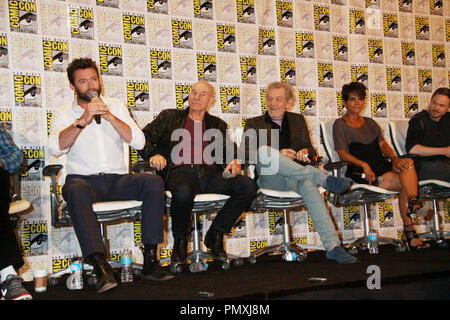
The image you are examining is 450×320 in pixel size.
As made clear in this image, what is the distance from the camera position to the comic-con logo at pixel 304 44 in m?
5.27

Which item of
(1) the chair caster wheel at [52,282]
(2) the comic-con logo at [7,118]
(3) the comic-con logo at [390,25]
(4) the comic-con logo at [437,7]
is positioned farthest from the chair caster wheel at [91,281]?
(4) the comic-con logo at [437,7]

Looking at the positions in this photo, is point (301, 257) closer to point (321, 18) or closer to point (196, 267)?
point (196, 267)

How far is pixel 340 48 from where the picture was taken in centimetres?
550

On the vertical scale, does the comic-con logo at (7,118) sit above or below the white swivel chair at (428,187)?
above

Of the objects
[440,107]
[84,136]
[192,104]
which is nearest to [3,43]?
[84,136]

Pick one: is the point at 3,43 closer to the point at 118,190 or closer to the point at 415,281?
the point at 118,190

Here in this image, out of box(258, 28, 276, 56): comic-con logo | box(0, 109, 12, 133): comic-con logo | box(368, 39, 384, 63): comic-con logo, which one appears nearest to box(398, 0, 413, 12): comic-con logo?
box(368, 39, 384, 63): comic-con logo

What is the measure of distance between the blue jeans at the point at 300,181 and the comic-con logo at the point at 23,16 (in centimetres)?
194

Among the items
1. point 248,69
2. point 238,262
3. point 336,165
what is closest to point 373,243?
point 336,165

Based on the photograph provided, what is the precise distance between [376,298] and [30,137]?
8.89 ft

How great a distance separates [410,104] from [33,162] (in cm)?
381

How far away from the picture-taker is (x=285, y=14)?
5234 mm

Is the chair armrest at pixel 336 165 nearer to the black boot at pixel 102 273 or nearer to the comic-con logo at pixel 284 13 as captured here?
the comic-con logo at pixel 284 13

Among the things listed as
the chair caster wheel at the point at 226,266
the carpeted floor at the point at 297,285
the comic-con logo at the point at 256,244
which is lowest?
the comic-con logo at the point at 256,244
